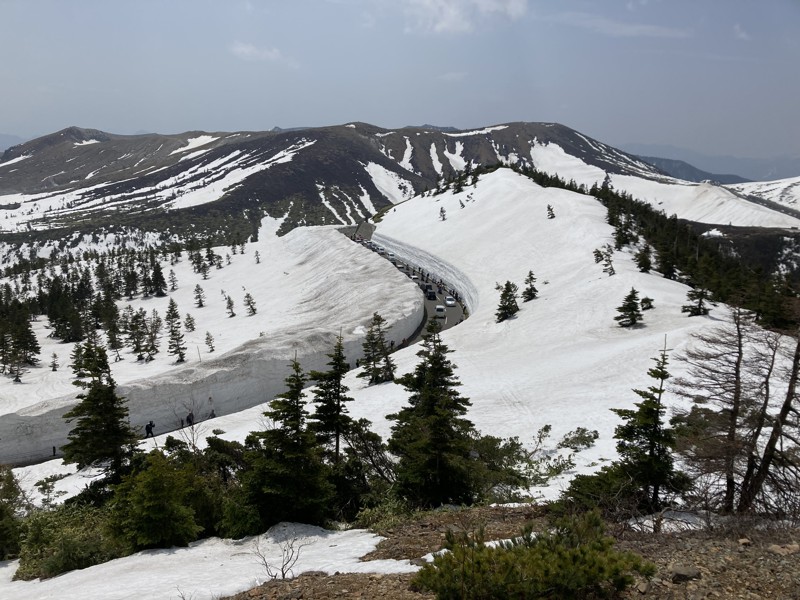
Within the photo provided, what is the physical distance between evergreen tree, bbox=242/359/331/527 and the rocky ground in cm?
333

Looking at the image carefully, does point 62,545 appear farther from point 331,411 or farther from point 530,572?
point 530,572

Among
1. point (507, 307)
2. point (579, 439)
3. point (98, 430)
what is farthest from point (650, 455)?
point (507, 307)

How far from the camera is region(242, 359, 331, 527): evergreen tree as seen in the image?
13.6 meters

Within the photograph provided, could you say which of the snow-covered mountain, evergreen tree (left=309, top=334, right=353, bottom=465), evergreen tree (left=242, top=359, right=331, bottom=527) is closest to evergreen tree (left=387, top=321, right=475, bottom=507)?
evergreen tree (left=242, top=359, right=331, bottom=527)

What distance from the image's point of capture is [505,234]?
267 feet

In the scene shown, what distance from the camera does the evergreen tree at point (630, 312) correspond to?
125 ft

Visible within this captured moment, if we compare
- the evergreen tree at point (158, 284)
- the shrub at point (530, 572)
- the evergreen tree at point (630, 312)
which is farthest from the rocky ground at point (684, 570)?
the evergreen tree at point (158, 284)

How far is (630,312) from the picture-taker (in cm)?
3850

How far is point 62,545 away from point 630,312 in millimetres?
38485

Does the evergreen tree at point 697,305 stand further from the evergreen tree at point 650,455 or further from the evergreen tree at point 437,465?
the evergreen tree at point 437,465

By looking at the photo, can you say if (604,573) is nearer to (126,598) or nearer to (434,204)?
(126,598)

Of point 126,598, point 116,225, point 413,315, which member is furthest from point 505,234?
point 116,225

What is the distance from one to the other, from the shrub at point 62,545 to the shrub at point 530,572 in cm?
1122

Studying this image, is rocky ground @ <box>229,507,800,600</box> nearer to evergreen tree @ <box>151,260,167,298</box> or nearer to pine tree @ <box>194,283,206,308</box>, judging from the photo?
pine tree @ <box>194,283,206,308</box>
